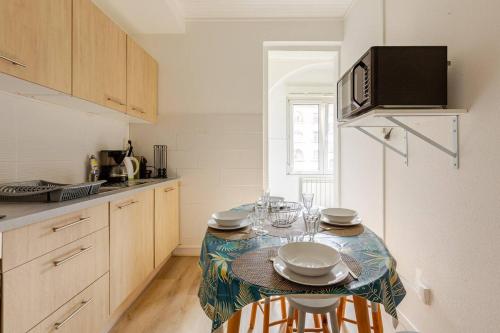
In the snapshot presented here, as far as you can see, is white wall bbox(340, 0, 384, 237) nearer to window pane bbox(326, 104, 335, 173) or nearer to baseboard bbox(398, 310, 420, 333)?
baseboard bbox(398, 310, 420, 333)

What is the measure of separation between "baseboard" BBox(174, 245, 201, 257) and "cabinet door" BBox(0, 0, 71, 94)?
201 centimetres

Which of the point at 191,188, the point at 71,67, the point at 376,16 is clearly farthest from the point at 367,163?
the point at 71,67

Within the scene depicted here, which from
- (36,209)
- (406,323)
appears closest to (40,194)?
(36,209)

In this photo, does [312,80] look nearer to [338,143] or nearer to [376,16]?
[338,143]

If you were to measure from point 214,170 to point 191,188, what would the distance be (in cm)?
34

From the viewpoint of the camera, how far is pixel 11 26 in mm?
1185

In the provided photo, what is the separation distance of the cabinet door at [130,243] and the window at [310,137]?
264 cm

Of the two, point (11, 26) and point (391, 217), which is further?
point (391, 217)

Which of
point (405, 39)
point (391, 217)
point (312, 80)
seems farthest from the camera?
point (312, 80)

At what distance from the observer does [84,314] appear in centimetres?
135

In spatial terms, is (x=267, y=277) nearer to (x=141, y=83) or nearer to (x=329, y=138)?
(x=141, y=83)

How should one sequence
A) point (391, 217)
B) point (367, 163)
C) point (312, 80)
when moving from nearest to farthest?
1. point (391, 217)
2. point (367, 163)
3. point (312, 80)

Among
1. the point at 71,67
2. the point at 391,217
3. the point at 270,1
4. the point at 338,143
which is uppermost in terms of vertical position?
the point at 270,1

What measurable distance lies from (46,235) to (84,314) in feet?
1.79
